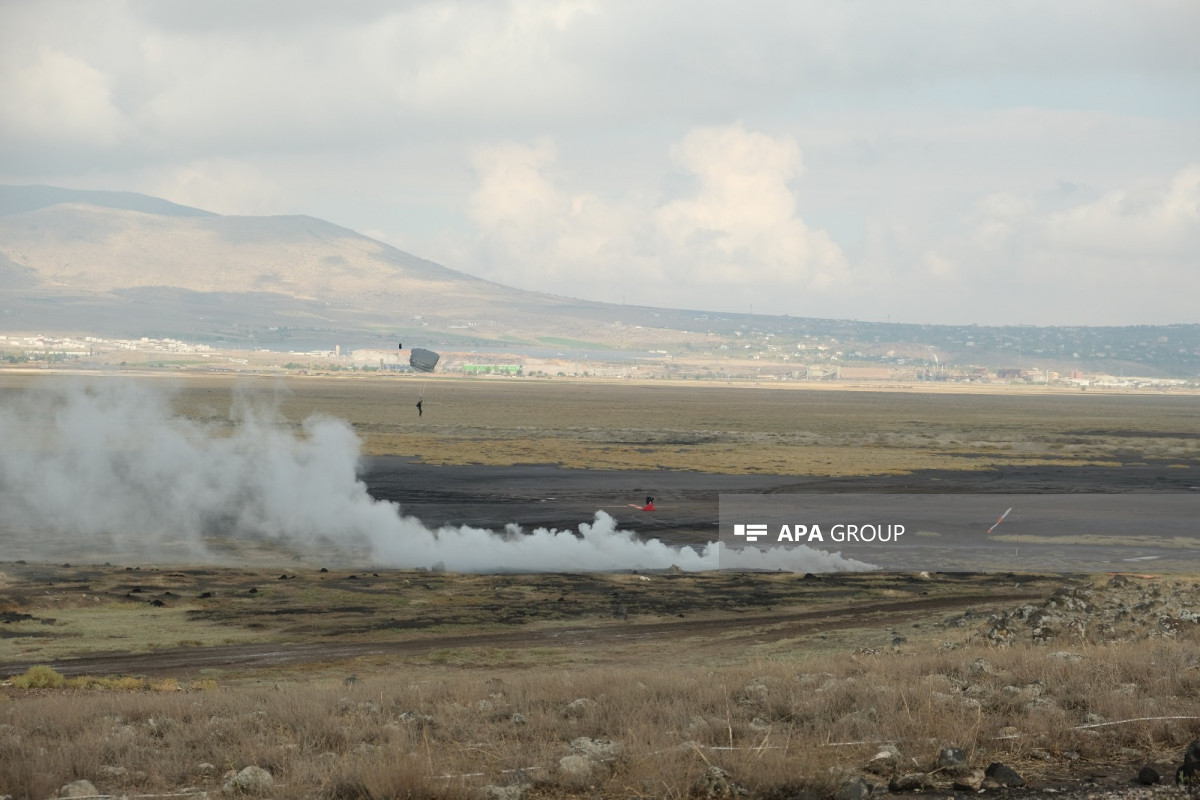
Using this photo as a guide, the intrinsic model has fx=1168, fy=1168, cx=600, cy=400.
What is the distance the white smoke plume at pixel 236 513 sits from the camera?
139 feet

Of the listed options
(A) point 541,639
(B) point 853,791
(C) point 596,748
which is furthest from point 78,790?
(A) point 541,639

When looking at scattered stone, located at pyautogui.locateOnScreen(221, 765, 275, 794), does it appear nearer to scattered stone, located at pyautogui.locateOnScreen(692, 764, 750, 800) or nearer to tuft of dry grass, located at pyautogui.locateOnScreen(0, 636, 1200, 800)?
tuft of dry grass, located at pyautogui.locateOnScreen(0, 636, 1200, 800)

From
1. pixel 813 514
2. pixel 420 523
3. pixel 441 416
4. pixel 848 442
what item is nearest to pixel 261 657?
pixel 420 523

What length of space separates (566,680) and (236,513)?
130 ft

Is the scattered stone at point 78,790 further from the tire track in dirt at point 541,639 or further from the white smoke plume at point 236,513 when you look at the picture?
the white smoke plume at point 236,513

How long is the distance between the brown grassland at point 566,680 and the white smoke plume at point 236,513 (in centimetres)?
321

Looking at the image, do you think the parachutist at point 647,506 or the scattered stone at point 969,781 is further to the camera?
the parachutist at point 647,506

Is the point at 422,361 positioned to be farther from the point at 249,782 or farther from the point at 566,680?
the point at 249,782

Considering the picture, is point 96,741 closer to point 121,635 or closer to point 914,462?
point 121,635

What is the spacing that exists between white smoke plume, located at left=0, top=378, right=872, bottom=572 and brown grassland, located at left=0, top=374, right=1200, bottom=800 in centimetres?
321

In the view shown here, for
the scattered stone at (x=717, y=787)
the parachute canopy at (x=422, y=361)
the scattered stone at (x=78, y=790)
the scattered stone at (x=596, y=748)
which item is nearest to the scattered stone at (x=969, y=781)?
the scattered stone at (x=717, y=787)

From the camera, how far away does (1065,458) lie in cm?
9344

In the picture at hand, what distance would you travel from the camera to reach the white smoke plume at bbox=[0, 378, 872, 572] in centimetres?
4222

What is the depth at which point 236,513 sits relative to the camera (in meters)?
54.4
